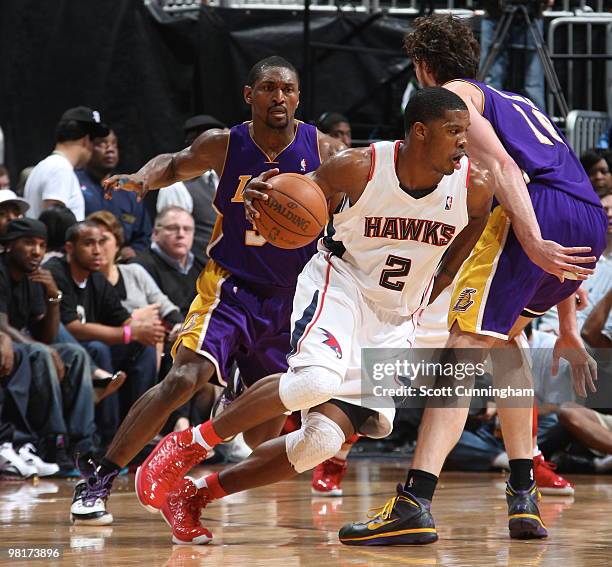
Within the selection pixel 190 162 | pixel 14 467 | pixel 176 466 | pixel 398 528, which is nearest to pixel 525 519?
pixel 398 528

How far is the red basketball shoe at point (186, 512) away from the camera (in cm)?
445

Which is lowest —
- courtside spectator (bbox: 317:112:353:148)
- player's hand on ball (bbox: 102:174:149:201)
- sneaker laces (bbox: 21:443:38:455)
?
sneaker laces (bbox: 21:443:38:455)

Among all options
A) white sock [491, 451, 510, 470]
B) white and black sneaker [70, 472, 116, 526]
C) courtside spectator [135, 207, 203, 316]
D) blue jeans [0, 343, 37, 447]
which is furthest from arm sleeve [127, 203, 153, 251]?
white and black sneaker [70, 472, 116, 526]

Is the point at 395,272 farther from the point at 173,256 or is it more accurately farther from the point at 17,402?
the point at 173,256

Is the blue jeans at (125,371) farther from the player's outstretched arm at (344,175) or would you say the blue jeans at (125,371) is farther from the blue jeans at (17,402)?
the player's outstretched arm at (344,175)

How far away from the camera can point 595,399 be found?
26.5 feet

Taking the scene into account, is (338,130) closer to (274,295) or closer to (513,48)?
(513,48)

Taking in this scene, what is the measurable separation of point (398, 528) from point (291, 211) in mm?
1261

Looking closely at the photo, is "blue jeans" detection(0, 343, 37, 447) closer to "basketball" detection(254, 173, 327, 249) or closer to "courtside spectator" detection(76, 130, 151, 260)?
"courtside spectator" detection(76, 130, 151, 260)

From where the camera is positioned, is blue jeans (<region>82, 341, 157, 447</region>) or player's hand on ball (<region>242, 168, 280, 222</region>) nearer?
player's hand on ball (<region>242, 168, 280, 222</region>)

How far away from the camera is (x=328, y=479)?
6359 mm

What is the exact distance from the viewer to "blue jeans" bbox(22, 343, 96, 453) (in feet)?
24.0

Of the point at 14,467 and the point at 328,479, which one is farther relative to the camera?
the point at 14,467

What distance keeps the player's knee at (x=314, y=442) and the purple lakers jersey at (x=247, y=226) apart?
1.16 metres
